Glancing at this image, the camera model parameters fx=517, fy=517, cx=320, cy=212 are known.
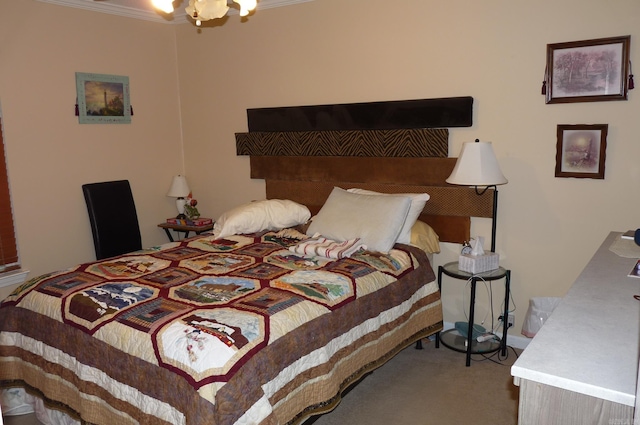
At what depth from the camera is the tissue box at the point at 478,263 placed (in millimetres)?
3143

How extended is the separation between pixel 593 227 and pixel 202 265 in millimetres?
2321

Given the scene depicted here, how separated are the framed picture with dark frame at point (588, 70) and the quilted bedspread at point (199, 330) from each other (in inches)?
53.3

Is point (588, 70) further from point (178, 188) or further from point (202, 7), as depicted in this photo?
point (178, 188)

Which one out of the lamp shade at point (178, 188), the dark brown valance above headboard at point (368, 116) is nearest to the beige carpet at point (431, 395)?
the dark brown valance above headboard at point (368, 116)

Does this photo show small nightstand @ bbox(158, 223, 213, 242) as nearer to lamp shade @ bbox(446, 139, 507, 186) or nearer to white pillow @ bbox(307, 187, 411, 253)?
white pillow @ bbox(307, 187, 411, 253)

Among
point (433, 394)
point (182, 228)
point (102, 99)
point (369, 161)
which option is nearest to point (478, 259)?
point (433, 394)

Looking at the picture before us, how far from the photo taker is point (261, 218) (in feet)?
12.3

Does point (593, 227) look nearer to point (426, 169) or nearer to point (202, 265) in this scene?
point (426, 169)

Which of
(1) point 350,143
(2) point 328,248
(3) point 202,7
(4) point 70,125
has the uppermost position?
(3) point 202,7

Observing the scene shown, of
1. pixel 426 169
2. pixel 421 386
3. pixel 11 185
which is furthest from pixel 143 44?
pixel 421 386

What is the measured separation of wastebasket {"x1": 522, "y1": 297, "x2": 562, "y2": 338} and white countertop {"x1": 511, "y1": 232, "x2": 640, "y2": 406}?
1.29m

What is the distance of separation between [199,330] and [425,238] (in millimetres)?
1808

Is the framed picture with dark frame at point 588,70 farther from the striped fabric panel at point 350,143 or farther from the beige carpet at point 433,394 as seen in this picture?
the beige carpet at point 433,394

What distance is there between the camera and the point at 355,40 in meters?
3.76
